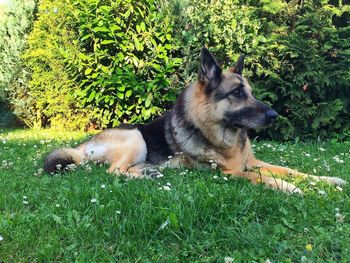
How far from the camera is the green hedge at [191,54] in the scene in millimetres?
7379

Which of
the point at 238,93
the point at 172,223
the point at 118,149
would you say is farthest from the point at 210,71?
the point at 172,223

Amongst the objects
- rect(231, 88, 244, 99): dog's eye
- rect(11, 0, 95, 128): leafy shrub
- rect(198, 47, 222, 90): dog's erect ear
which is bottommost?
rect(11, 0, 95, 128): leafy shrub

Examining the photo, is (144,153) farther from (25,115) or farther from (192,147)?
(25,115)

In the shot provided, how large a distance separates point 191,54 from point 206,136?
3.62 m

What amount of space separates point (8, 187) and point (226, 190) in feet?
7.17

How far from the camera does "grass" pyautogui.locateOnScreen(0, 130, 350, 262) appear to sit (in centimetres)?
250

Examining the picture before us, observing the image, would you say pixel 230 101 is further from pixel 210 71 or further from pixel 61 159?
pixel 61 159

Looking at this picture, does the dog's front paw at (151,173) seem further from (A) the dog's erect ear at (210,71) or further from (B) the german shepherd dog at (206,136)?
(A) the dog's erect ear at (210,71)

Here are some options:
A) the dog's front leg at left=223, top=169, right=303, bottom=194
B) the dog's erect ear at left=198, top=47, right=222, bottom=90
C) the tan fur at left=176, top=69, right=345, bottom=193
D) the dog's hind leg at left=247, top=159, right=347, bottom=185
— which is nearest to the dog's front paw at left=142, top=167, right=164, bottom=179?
the tan fur at left=176, top=69, right=345, bottom=193

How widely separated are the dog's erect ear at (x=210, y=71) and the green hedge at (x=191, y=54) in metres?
2.93

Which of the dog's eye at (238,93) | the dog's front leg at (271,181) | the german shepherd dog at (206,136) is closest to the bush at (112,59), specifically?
the german shepherd dog at (206,136)

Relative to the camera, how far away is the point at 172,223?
9.02 ft

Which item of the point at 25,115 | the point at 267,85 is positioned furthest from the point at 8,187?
the point at 25,115

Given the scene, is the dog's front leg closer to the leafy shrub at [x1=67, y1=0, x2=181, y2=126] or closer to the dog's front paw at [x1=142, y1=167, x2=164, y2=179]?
the dog's front paw at [x1=142, y1=167, x2=164, y2=179]
